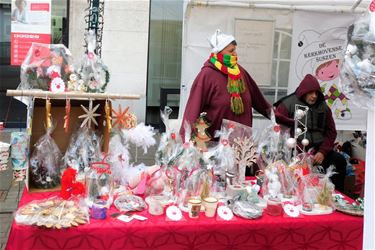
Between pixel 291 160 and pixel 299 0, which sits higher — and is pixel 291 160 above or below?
below

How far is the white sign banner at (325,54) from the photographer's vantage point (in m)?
4.49

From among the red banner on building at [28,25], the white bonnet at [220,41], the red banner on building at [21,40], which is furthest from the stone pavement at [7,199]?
the white bonnet at [220,41]

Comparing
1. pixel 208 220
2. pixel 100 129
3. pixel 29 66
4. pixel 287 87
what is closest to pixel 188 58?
pixel 287 87

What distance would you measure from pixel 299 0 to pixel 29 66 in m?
2.74

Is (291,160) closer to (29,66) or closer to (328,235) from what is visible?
(328,235)

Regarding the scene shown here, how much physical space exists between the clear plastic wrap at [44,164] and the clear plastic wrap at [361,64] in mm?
1664

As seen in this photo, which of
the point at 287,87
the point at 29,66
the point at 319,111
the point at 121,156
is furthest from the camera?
the point at 287,87

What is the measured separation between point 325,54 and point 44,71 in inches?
130

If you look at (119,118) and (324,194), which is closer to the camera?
(324,194)

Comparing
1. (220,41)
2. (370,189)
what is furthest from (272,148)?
(370,189)

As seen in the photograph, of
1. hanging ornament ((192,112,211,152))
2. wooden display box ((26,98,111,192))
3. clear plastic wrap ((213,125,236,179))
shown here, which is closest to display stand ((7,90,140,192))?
wooden display box ((26,98,111,192))

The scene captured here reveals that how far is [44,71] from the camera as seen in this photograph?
240 cm

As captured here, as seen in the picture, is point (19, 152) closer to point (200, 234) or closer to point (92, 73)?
point (92, 73)

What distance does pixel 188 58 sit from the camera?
14.4ft
